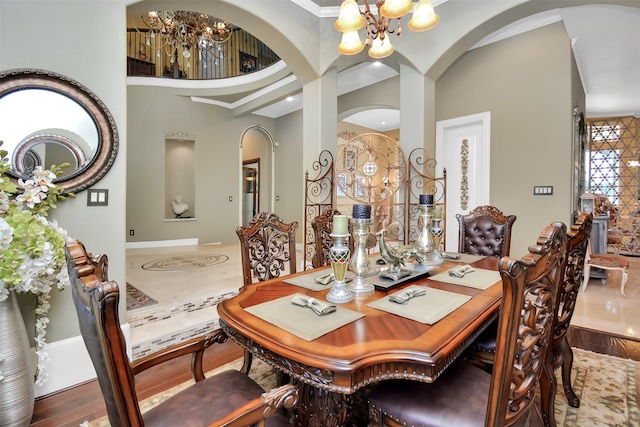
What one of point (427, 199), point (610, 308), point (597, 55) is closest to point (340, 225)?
point (427, 199)

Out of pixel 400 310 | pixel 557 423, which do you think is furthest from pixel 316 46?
pixel 557 423

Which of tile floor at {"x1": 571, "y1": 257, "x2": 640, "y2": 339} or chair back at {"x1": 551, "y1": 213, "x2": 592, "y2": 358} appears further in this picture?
tile floor at {"x1": 571, "y1": 257, "x2": 640, "y2": 339}

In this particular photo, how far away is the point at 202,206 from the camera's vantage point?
22.9 ft

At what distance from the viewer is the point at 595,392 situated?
Answer: 184 cm

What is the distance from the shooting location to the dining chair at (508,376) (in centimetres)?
76

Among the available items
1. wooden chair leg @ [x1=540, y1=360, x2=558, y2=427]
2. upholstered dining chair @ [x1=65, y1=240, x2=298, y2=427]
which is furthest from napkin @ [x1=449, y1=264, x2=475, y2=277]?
upholstered dining chair @ [x1=65, y1=240, x2=298, y2=427]

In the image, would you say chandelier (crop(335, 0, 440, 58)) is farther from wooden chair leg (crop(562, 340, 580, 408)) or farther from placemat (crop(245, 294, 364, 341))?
wooden chair leg (crop(562, 340, 580, 408))

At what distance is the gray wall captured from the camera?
12.4 ft

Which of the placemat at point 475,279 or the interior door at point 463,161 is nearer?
the placemat at point 475,279

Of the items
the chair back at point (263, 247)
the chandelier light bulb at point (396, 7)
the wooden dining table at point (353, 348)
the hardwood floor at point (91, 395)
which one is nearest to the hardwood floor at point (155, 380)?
the hardwood floor at point (91, 395)

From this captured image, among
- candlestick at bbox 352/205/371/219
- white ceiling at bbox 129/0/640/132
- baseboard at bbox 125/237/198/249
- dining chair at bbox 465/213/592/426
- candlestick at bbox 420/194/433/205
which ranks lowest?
baseboard at bbox 125/237/198/249

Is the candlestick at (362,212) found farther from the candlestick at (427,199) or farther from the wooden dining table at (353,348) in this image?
the candlestick at (427,199)

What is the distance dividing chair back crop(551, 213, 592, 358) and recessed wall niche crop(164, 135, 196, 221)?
6.85 meters

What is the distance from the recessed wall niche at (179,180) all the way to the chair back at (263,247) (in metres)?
5.65
